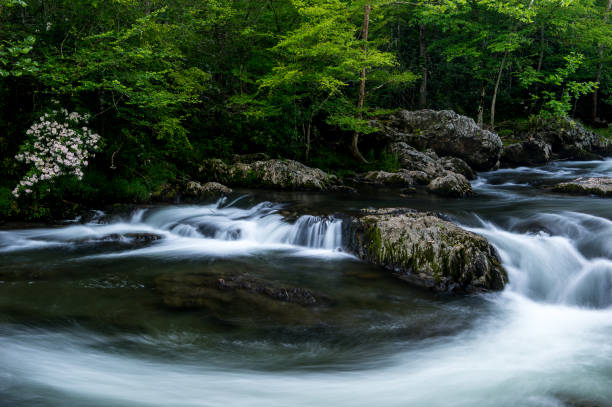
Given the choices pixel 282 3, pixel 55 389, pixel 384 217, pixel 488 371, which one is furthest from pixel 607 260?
pixel 282 3

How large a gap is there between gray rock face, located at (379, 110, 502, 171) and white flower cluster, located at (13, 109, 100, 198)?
1040cm

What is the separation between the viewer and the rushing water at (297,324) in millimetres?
3199

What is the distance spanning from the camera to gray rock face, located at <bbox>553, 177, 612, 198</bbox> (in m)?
10.3

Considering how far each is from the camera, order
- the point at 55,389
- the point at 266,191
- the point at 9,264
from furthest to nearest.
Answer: the point at 266,191 → the point at 9,264 → the point at 55,389

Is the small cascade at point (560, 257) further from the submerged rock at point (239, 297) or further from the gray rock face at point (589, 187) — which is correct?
the gray rock face at point (589, 187)

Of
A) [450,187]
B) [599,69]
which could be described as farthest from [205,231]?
[599,69]


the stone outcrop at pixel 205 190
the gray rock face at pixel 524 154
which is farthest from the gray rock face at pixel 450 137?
the stone outcrop at pixel 205 190

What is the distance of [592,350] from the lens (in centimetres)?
432

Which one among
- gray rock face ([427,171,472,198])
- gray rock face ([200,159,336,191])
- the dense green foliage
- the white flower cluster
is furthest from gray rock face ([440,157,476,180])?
the white flower cluster

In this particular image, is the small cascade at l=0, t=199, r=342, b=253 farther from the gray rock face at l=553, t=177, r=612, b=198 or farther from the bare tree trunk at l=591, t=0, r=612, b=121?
the bare tree trunk at l=591, t=0, r=612, b=121

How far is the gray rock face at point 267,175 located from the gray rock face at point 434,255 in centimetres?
519

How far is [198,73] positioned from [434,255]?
7611mm

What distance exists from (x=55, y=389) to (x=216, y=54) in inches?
487

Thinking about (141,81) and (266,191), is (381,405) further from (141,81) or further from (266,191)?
(266,191)
